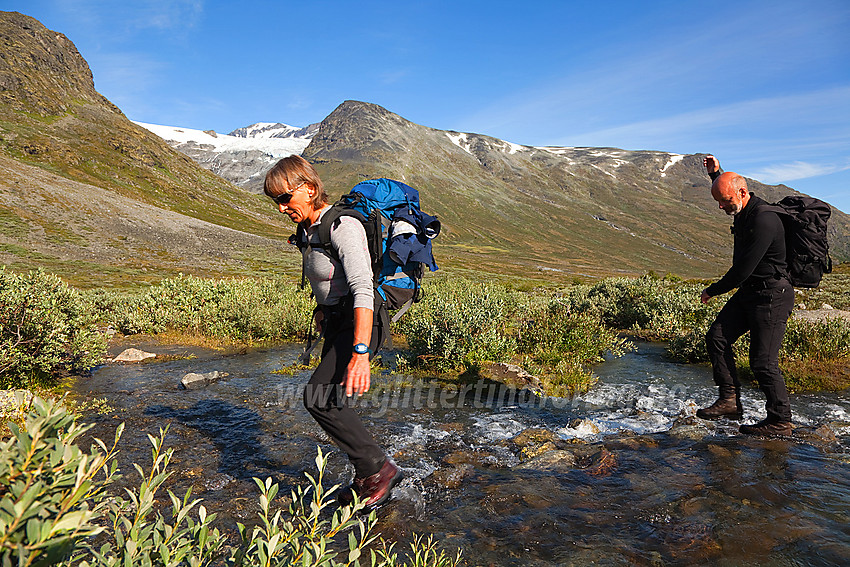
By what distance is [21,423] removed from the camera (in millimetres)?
6016

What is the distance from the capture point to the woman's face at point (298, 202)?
13.6 feet

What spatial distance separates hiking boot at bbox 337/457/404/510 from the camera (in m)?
4.28

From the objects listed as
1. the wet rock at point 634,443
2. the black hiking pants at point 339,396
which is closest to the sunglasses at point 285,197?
the black hiking pants at point 339,396

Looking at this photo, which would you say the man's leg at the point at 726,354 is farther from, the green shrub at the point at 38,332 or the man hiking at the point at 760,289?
the green shrub at the point at 38,332

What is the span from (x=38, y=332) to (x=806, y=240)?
38.5 ft

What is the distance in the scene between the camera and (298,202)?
4188 millimetres

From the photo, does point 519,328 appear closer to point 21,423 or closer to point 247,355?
point 247,355

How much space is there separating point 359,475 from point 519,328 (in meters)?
9.80

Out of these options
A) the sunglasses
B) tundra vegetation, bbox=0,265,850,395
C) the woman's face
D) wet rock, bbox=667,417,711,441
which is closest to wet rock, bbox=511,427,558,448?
wet rock, bbox=667,417,711,441

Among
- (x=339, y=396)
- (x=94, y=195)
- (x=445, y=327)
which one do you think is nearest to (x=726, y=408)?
(x=339, y=396)

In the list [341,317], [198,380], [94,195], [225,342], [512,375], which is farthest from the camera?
[94,195]

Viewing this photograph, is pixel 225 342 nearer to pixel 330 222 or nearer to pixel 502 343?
pixel 502 343

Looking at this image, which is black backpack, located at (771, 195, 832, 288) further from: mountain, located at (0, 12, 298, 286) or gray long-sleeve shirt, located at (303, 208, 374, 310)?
mountain, located at (0, 12, 298, 286)

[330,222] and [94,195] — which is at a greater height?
[94,195]
